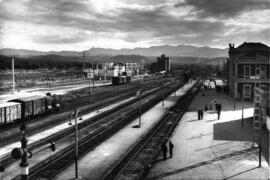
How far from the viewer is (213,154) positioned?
2347 centimetres

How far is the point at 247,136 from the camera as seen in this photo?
96.2ft

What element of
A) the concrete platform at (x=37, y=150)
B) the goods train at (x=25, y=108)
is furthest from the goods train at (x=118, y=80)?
the concrete platform at (x=37, y=150)

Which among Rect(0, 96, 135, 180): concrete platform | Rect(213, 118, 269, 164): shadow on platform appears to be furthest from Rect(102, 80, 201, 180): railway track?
Rect(0, 96, 135, 180): concrete platform

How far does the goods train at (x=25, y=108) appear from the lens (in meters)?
33.2

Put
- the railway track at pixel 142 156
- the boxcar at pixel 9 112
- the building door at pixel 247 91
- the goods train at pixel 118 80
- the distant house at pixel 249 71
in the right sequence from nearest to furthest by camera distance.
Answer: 1. the railway track at pixel 142 156
2. the boxcar at pixel 9 112
3. the distant house at pixel 249 71
4. the building door at pixel 247 91
5. the goods train at pixel 118 80

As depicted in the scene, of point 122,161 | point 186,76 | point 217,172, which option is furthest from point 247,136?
point 186,76

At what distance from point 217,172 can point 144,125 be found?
55.8 feet

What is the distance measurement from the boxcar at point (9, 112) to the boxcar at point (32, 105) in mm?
749

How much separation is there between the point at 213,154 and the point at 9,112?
2302cm

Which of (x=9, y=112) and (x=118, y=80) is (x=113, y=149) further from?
(x=118, y=80)

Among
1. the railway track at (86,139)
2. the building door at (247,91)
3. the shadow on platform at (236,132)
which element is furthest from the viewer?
the building door at (247,91)

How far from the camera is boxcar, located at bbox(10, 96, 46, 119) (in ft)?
120

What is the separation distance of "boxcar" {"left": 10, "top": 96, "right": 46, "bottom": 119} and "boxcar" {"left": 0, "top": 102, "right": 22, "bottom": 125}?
0.75 metres

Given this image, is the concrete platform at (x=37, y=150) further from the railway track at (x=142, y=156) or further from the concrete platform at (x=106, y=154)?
the railway track at (x=142, y=156)
